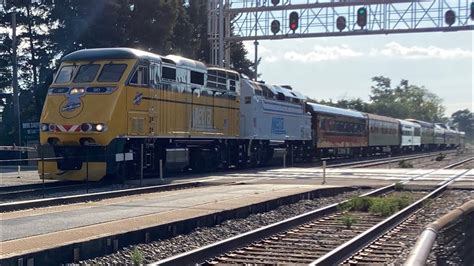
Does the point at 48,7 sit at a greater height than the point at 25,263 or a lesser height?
greater

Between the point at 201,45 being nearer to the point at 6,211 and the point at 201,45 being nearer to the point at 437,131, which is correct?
the point at 437,131

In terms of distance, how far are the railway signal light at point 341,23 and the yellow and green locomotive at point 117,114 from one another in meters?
14.4

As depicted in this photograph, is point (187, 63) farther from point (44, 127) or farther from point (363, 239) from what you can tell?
point (363, 239)

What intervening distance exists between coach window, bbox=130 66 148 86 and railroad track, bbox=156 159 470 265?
9289 mm

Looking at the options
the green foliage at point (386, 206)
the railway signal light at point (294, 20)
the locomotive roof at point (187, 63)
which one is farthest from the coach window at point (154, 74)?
the railway signal light at point (294, 20)

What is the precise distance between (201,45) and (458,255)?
5466 cm

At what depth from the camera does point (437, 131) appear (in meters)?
85.7

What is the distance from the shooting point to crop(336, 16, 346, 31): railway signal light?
3791 centimetres

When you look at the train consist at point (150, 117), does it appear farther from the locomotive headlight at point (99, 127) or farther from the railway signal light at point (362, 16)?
the railway signal light at point (362, 16)

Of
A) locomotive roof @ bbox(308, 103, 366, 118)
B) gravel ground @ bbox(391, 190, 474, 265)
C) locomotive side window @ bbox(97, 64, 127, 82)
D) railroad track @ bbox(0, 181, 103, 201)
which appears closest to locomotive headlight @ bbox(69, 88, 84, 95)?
locomotive side window @ bbox(97, 64, 127, 82)

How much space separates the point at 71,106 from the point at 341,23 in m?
21.0

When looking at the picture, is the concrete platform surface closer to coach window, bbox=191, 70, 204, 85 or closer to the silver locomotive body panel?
coach window, bbox=191, 70, 204, 85

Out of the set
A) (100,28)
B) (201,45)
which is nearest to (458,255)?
(100,28)

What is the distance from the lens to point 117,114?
20.7m
